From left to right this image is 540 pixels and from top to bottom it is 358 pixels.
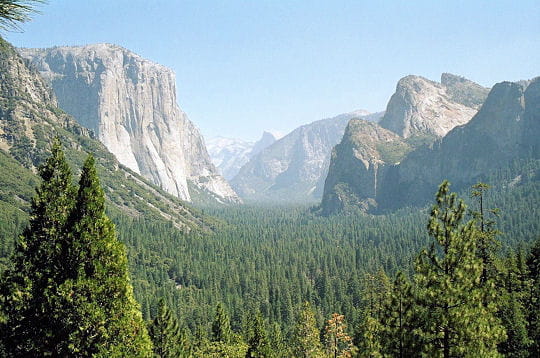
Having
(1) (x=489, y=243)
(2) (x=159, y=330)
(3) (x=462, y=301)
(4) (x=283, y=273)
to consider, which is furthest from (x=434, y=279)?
(4) (x=283, y=273)

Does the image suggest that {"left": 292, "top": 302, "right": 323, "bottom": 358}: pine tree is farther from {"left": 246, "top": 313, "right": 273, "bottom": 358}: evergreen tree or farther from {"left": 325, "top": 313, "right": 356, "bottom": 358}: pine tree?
{"left": 246, "top": 313, "right": 273, "bottom": 358}: evergreen tree

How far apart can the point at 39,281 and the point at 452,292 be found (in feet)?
64.6

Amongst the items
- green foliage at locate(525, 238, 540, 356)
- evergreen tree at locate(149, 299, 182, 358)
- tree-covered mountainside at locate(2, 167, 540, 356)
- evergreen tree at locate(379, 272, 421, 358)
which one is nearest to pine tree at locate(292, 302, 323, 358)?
evergreen tree at locate(379, 272, 421, 358)

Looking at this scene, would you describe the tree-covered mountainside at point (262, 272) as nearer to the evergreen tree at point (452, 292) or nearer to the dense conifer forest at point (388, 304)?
the dense conifer forest at point (388, 304)

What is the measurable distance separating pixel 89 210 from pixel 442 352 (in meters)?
18.7

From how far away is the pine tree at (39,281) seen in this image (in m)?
16.6

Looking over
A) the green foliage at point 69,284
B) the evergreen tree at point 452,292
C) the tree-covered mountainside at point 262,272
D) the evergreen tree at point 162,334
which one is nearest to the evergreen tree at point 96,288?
the green foliage at point 69,284

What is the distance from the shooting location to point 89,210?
17672 mm

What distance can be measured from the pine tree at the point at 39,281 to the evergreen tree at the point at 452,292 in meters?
17.7

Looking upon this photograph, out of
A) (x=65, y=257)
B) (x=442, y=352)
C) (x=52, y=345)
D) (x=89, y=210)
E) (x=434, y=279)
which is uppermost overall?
(x=89, y=210)

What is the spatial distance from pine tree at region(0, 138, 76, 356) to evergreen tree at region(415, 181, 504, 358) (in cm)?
1773

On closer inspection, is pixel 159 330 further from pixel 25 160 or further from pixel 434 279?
pixel 25 160

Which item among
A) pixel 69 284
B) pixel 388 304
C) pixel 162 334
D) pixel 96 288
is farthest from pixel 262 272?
pixel 69 284

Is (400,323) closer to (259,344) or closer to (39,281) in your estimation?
(39,281)
